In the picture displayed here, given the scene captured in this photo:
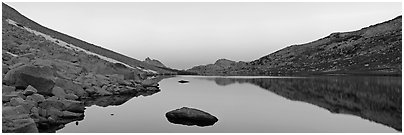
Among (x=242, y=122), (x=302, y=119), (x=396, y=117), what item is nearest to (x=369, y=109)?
(x=396, y=117)

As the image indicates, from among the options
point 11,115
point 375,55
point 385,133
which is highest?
point 375,55

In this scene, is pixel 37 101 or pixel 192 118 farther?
pixel 192 118

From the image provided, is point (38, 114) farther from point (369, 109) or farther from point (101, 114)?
point (369, 109)

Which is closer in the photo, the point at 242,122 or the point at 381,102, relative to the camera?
the point at 242,122

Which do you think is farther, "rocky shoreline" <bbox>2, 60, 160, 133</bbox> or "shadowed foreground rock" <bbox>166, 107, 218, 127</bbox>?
"shadowed foreground rock" <bbox>166, 107, 218, 127</bbox>

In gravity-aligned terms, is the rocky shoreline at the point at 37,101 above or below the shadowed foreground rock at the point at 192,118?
above

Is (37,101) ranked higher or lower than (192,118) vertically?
higher

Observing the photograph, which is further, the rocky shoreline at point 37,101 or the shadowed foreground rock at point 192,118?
the shadowed foreground rock at point 192,118

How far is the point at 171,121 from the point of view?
76.3ft

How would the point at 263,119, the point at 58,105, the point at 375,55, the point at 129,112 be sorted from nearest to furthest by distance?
the point at 58,105, the point at 263,119, the point at 129,112, the point at 375,55

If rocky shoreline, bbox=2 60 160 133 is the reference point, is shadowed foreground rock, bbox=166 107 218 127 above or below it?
below

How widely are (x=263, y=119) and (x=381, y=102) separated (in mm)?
17072

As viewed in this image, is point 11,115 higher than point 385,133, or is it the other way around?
point 11,115

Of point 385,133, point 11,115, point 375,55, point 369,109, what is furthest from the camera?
point 375,55
